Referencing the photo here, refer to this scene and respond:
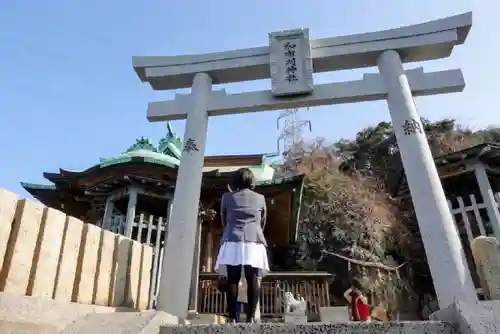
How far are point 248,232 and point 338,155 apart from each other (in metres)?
22.0

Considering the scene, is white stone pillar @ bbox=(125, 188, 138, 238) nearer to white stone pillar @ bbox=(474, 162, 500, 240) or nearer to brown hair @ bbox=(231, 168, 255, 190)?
brown hair @ bbox=(231, 168, 255, 190)

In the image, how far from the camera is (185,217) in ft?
16.5

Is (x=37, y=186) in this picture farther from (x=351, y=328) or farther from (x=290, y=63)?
(x=351, y=328)

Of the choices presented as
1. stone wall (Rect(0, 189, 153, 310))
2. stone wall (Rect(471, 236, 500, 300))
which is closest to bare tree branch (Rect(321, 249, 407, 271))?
stone wall (Rect(471, 236, 500, 300))

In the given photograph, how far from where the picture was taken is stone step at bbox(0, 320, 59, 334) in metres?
2.06

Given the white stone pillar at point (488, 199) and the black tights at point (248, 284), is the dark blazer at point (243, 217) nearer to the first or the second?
the black tights at point (248, 284)

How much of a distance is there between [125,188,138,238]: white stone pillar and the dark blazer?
617cm

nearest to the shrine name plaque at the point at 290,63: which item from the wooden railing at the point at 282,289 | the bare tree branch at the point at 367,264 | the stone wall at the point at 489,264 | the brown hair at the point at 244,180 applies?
the brown hair at the point at 244,180

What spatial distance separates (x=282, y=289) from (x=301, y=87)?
21.3ft

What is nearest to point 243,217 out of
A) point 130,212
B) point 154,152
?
point 130,212

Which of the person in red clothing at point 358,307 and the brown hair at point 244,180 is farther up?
the brown hair at point 244,180

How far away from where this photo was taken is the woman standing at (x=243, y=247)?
3.52m

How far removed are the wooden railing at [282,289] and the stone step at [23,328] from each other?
8.06 m

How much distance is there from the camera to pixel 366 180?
20891mm
